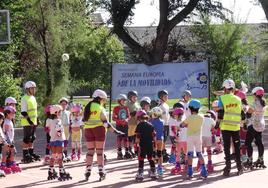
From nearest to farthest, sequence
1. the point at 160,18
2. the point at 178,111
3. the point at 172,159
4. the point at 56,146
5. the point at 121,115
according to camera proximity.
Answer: the point at 56,146 → the point at 178,111 → the point at 172,159 → the point at 121,115 → the point at 160,18

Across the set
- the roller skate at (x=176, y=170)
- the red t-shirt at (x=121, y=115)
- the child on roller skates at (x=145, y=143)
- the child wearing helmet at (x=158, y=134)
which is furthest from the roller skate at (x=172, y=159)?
the child on roller skates at (x=145, y=143)

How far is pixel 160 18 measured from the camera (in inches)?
1150

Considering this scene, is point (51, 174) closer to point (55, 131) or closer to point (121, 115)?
point (55, 131)

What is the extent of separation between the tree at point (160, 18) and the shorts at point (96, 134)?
17.1m

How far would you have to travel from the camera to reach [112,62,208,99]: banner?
2211 centimetres

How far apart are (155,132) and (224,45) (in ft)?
93.2

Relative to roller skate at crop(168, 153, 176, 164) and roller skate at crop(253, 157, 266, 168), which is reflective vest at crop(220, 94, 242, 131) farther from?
roller skate at crop(168, 153, 176, 164)

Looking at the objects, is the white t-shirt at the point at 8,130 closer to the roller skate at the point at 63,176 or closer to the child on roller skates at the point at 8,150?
the child on roller skates at the point at 8,150

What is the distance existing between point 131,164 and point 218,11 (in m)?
18.6

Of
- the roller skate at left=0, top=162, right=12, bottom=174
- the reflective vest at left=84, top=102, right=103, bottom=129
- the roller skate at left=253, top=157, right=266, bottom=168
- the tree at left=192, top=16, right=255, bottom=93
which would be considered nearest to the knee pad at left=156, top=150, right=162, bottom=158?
the reflective vest at left=84, top=102, right=103, bottom=129

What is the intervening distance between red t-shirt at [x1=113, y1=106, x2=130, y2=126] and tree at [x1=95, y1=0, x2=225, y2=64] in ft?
44.2

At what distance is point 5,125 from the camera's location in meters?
13.4

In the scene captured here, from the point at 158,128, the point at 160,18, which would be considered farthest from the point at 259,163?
the point at 160,18

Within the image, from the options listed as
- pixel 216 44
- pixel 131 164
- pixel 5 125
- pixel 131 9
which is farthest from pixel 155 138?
→ pixel 216 44
